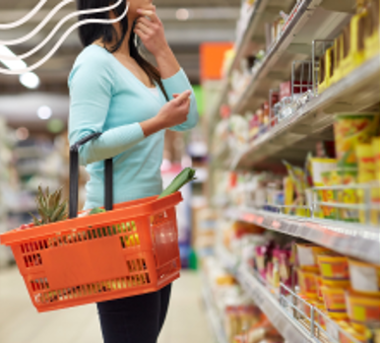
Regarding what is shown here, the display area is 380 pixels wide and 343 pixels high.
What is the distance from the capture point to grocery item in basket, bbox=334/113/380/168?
2.82 feet

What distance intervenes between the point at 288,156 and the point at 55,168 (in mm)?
6783

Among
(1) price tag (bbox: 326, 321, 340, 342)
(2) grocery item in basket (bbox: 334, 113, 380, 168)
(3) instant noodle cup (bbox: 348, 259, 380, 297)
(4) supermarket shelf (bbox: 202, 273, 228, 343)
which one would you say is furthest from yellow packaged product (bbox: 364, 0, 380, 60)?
(4) supermarket shelf (bbox: 202, 273, 228, 343)

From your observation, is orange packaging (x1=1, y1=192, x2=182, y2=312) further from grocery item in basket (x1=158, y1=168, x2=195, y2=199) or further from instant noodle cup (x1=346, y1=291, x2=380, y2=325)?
instant noodle cup (x1=346, y1=291, x2=380, y2=325)

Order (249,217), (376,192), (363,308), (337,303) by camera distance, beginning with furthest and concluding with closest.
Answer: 1. (249,217)
2. (337,303)
3. (363,308)
4. (376,192)

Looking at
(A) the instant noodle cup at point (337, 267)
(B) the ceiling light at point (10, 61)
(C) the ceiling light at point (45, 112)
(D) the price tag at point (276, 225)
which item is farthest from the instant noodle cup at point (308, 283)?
(C) the ceiling light at point (45, 112)

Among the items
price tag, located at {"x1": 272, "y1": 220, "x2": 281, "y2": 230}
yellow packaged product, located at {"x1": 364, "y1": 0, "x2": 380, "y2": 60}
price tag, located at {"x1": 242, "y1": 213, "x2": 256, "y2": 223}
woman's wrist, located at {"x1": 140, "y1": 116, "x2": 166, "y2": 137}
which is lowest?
price tag, located at {"x1": 242, "y1": 213, "x2": 256, "y2": 223}

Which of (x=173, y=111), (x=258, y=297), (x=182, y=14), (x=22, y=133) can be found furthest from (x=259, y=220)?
(x=22, y=133)

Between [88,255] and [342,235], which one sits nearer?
[342,235]

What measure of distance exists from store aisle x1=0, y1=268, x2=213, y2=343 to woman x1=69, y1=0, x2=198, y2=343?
0.86m

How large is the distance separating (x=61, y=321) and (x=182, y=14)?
227 inches

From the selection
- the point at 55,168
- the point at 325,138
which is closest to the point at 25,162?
the point at 55,168

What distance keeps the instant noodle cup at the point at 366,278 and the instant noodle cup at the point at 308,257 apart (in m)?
0.40

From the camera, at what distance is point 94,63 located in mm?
1121

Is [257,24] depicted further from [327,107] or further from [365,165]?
[365,165]
